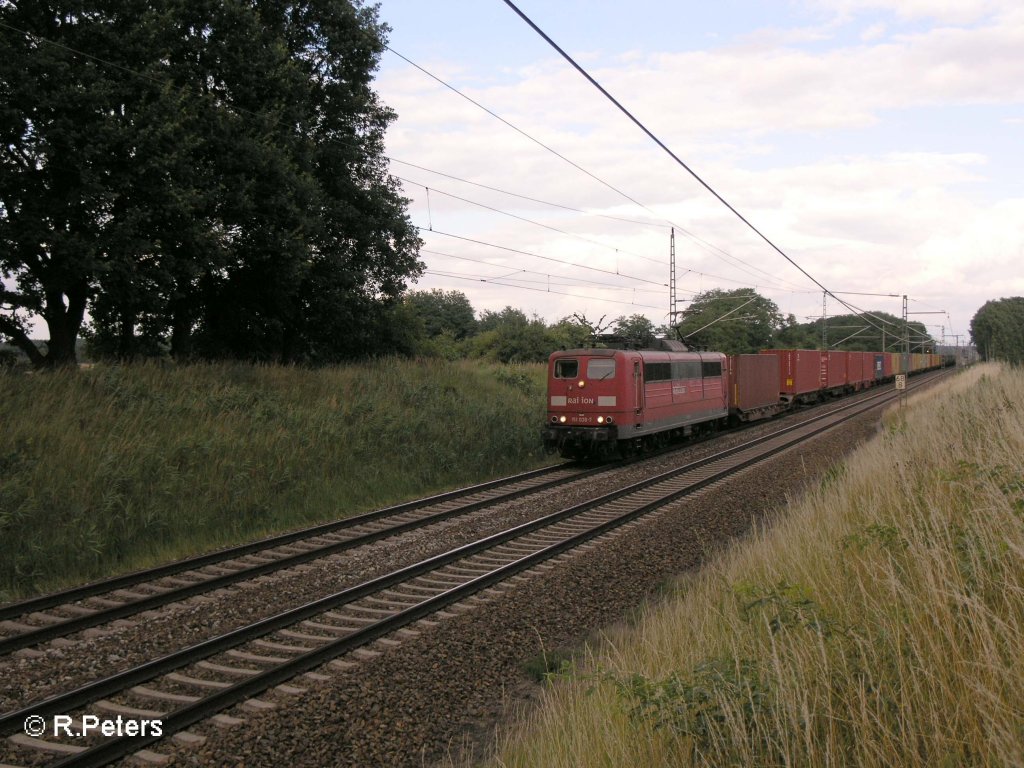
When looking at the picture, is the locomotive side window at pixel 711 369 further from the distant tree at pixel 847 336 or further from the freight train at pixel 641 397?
the distant tree at pixel 847 336

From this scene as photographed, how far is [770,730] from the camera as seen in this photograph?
3.64 meters

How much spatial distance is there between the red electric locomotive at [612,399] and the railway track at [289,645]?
6.34 m

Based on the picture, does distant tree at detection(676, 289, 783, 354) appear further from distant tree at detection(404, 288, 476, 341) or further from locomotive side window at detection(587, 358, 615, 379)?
locomotive side window at detection(587, 358, 615, 379)

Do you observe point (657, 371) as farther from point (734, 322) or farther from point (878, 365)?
point (734, 322)

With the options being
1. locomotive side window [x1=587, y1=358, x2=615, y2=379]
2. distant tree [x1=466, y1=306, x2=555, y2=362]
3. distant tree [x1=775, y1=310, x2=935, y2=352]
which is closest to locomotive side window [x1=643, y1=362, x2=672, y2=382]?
locomotive side window [x1=587, y1=358, x2=615, y2=379]

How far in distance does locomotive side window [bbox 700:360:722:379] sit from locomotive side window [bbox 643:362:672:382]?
3023 mm

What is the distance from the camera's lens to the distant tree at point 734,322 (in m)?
60.3

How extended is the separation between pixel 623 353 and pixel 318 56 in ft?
48.7

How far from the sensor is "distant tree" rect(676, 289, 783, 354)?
60312 mm

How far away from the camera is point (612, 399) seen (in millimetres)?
18516

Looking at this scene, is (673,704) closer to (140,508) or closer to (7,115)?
(140,508)

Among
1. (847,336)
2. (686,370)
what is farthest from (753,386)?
(847,336)

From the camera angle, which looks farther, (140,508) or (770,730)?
(140,508)

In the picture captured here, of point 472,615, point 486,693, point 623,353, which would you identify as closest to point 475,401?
point 623,353
